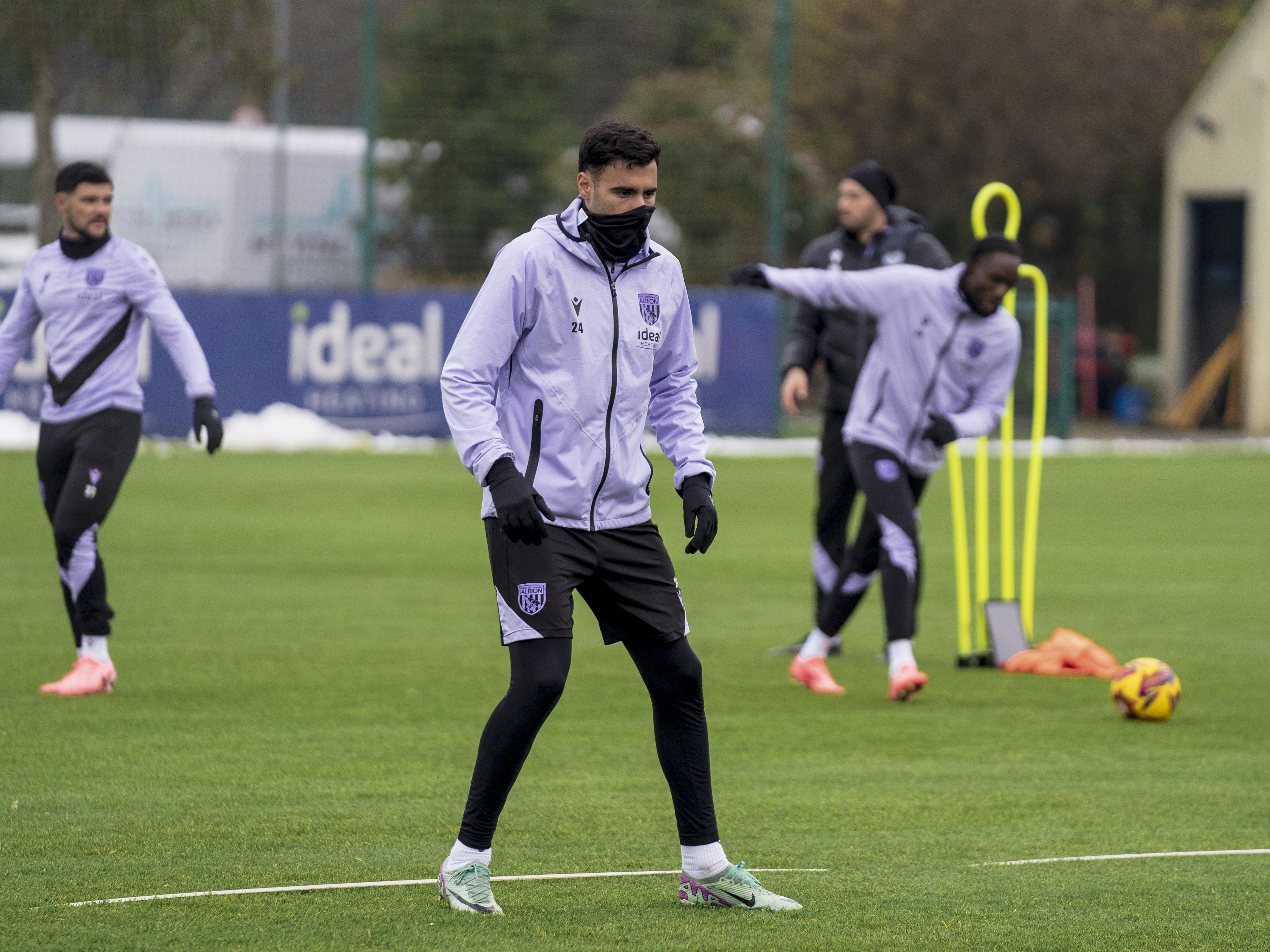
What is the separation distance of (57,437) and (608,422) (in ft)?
12.6

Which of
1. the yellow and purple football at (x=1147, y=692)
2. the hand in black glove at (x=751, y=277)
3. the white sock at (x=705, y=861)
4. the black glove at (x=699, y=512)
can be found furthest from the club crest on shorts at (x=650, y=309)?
the yellow and purple football at (x=1147, y=692)

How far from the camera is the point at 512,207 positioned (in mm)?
24484

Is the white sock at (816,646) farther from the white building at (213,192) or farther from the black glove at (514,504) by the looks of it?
the white building at (213,192)

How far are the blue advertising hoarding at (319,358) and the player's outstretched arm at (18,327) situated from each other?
46.5 ft

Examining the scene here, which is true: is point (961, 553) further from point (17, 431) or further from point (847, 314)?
point (17, 431)

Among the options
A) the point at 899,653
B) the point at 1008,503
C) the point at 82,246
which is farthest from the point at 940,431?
the point at 82,246

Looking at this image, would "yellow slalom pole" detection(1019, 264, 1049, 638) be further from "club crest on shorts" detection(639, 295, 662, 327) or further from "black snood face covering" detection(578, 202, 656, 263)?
"black snood face covering" detection(578, 202, 656, 263)

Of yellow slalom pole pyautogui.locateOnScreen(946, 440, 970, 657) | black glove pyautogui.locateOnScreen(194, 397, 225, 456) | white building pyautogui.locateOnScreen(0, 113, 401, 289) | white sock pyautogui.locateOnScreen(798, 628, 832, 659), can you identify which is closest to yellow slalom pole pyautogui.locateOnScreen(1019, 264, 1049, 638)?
yellow slalom pole pyautogui.locateOnScreen(946, 440, 970, 657)

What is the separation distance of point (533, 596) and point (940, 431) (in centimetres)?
364

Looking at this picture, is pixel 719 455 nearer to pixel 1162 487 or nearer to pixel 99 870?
pixel 1162 487

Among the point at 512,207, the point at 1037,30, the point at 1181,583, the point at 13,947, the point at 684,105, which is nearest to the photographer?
the point at 13,947

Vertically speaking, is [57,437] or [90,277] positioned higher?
[90,277]

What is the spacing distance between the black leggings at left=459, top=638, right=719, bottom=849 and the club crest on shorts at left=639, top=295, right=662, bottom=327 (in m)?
0.84

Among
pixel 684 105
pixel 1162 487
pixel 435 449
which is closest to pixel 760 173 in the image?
pixel 684 105
